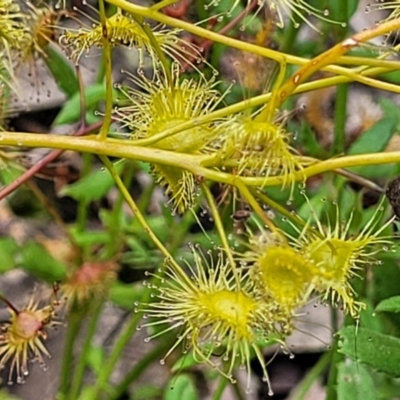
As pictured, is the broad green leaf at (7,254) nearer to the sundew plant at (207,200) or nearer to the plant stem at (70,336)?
the sundew plant at (207,200)

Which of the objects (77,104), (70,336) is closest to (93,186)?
(77,104)

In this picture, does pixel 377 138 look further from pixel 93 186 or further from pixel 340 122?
pixel 93 186

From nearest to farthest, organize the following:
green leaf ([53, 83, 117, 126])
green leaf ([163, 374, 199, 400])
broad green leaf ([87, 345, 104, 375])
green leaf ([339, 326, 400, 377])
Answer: green leaf ([339, 326, 400, 377]) → green leaf ([163, 374, 199, 400]) → green leaf ([53, 83, 117, 126]) → broad green leaf ([87, 345, 104, 375])

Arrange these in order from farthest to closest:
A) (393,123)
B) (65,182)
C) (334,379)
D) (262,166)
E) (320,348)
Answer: (65,182), (320,348), (393,123), (334,379), (262,166)

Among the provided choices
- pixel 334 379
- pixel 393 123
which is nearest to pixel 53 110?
pixel 393 123

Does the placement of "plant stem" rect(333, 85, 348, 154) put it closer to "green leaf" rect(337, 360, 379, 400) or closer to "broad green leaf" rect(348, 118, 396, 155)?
"broad green leaf" rect(348, 118, 396, 155)

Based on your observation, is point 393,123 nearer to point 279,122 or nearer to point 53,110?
point 279,122

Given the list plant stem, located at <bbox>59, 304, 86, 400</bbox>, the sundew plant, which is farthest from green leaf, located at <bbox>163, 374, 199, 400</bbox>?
plant stem, located at <bbox>59, 304, 86, 400</bbox>
